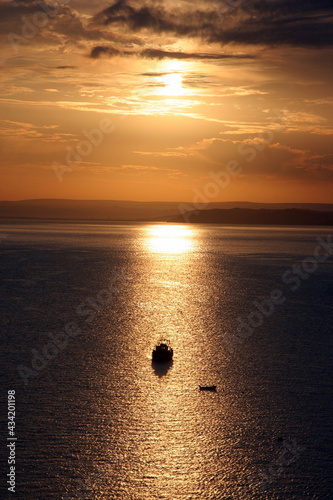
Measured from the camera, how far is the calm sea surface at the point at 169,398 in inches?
917

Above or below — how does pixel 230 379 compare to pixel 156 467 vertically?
above

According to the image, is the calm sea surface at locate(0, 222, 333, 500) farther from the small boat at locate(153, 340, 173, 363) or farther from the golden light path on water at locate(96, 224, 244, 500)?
the small boat at locate(153, 340, 173, 363)

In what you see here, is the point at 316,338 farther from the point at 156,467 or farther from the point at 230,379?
the point at 156,467

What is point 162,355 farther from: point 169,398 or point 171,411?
point 171,411

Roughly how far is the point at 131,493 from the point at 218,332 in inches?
1313

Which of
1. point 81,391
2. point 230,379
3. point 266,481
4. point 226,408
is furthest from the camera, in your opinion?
point 230,379

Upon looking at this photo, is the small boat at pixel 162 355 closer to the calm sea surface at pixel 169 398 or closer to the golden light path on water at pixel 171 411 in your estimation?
the golden light path on water at pixel 171 411

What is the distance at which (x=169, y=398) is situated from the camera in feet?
111

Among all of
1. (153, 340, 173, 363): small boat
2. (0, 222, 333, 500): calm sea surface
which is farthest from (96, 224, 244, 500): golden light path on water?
(153, 340, 173, 363): small boat

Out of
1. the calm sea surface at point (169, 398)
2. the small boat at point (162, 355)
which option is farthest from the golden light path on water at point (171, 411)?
the small boat at point (162, 355)

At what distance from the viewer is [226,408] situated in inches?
1264

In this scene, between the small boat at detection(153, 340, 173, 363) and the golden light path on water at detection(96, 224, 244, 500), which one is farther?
the small boat at detection(153, 340, 173, 363)

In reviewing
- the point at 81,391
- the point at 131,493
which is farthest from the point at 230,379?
the point at 131,493

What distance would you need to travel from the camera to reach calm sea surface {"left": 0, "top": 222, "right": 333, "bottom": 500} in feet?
76.4
